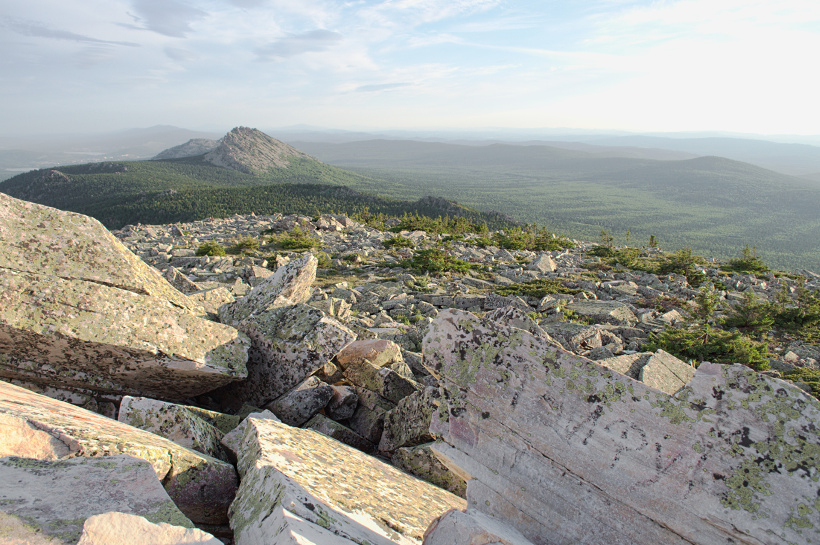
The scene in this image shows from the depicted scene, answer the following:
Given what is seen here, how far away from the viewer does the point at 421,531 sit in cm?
353

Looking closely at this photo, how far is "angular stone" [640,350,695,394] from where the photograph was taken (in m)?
6.09

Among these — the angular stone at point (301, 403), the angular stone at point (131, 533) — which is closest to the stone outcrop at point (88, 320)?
the angular stone at point (301, 403)

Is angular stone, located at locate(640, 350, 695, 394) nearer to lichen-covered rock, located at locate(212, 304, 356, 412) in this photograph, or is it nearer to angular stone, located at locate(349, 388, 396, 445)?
angular stone, located at locate(349, 388, 396, 445)

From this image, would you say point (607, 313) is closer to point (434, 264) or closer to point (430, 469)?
point (434, 264)

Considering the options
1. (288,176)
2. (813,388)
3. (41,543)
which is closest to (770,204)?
(288,176)

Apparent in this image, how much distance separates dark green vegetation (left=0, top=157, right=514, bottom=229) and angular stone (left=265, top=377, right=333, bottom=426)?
120 feet

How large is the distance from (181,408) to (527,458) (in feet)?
12.0

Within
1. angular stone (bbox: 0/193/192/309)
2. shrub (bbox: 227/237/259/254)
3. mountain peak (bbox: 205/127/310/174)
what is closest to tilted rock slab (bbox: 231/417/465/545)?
angular stone (bbox: 0/193/192/309)

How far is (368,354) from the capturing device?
678cm

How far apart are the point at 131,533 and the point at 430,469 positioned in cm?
334

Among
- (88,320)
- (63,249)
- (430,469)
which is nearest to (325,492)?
(430,469)

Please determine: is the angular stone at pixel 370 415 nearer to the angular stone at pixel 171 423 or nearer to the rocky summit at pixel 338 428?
the rocky summit at pixel 338 428

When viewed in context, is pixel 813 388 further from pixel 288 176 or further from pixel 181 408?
pixel 288 176

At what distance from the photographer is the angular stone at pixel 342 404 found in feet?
19.2
